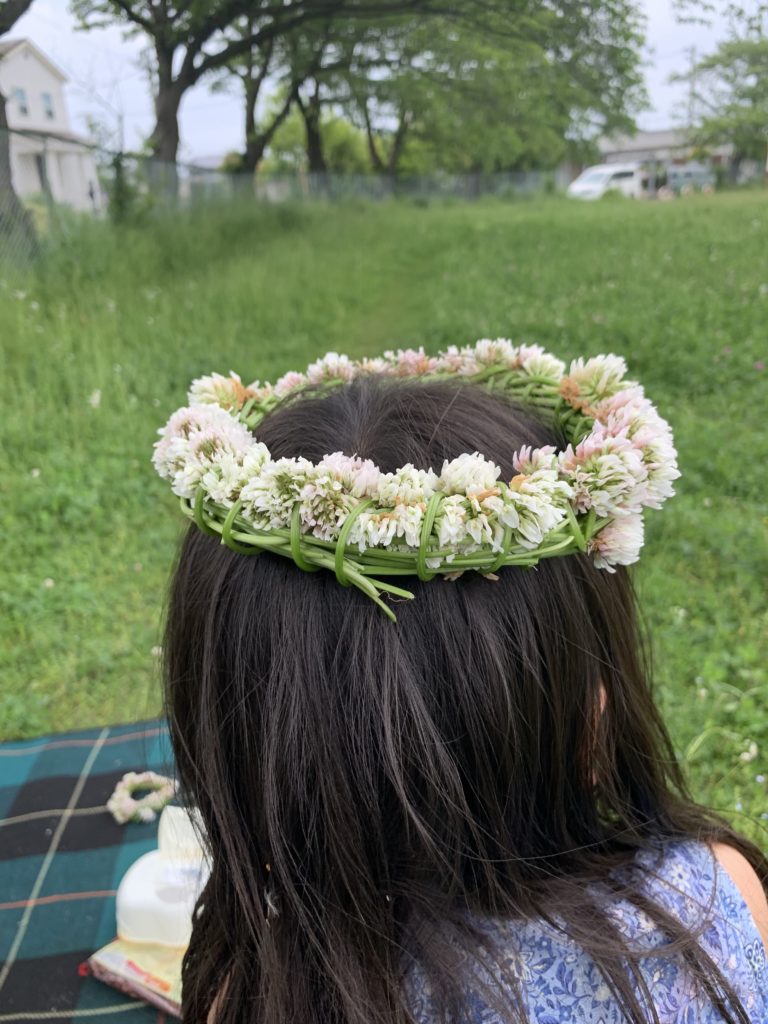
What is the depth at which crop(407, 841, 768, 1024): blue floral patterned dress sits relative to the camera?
81 centimetres

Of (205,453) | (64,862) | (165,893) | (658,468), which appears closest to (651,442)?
(658,468)

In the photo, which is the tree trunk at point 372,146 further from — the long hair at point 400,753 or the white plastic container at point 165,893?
the long hair at point 400,753

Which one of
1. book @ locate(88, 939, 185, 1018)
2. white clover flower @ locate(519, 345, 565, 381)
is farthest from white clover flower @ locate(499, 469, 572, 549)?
book @ locate(88, 939, 185, 1018)

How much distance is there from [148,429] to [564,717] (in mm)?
3742

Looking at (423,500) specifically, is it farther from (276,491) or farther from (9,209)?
(9,209)

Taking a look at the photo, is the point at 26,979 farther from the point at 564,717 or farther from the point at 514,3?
the point at 514,3

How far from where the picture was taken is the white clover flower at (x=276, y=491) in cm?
75

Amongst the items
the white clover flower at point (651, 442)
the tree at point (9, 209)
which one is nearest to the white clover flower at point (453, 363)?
the white clover flower at point (651, 442)

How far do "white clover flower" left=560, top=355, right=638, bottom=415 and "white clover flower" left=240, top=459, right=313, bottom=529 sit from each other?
0.44 meters

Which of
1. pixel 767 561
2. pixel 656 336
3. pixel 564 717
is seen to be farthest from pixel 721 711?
pixel 656 336

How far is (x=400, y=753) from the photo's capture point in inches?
30.9

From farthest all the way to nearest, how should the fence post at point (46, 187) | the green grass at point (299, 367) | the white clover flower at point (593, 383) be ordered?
the fence post at point (46, 187) → the green grass at point (299, 367) → the white clover flower at point (593, 383)

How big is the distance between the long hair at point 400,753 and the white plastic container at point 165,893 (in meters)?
0.73

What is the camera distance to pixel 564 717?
2.90 ft
